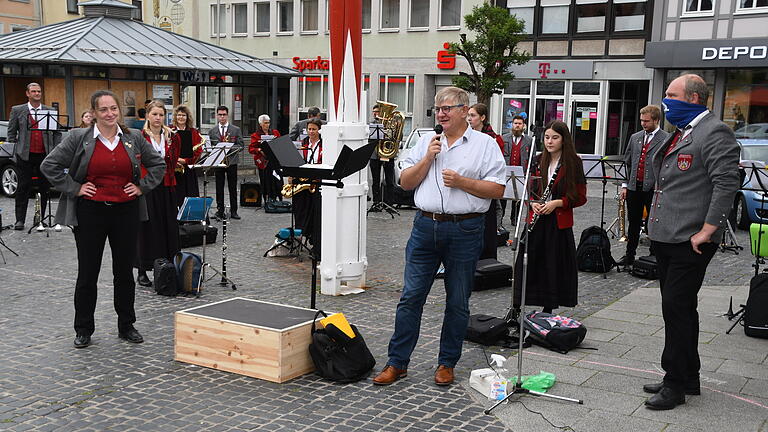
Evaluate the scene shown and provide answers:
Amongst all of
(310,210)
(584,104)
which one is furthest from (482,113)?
(584,104)

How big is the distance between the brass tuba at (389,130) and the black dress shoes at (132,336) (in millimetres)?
9691

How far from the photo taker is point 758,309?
7395 mm

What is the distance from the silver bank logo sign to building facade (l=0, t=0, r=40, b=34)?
36.1 metres

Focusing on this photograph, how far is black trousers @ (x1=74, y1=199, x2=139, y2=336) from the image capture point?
263 inches

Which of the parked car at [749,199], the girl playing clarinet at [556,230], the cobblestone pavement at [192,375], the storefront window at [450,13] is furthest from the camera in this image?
the storefront window at [450,13]

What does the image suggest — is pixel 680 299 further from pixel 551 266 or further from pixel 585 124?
pixel 585 124

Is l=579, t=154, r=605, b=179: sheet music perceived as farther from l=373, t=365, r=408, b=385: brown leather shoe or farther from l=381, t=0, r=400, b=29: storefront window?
→ l=381, t=0, r=400, b=29: storefront window

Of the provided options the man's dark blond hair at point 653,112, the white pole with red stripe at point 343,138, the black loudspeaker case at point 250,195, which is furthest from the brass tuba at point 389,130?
the white pole with red stripe at point 343,138

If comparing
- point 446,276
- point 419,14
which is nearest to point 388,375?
point 446,276

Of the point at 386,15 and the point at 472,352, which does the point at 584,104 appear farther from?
the point at 472,352

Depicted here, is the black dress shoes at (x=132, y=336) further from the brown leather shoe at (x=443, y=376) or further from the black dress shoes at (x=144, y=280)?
the brown leather shoe at (x=443, y=376)

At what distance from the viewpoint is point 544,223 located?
283 inches

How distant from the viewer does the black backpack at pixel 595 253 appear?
10.6m

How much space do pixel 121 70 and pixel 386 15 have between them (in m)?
18.9
